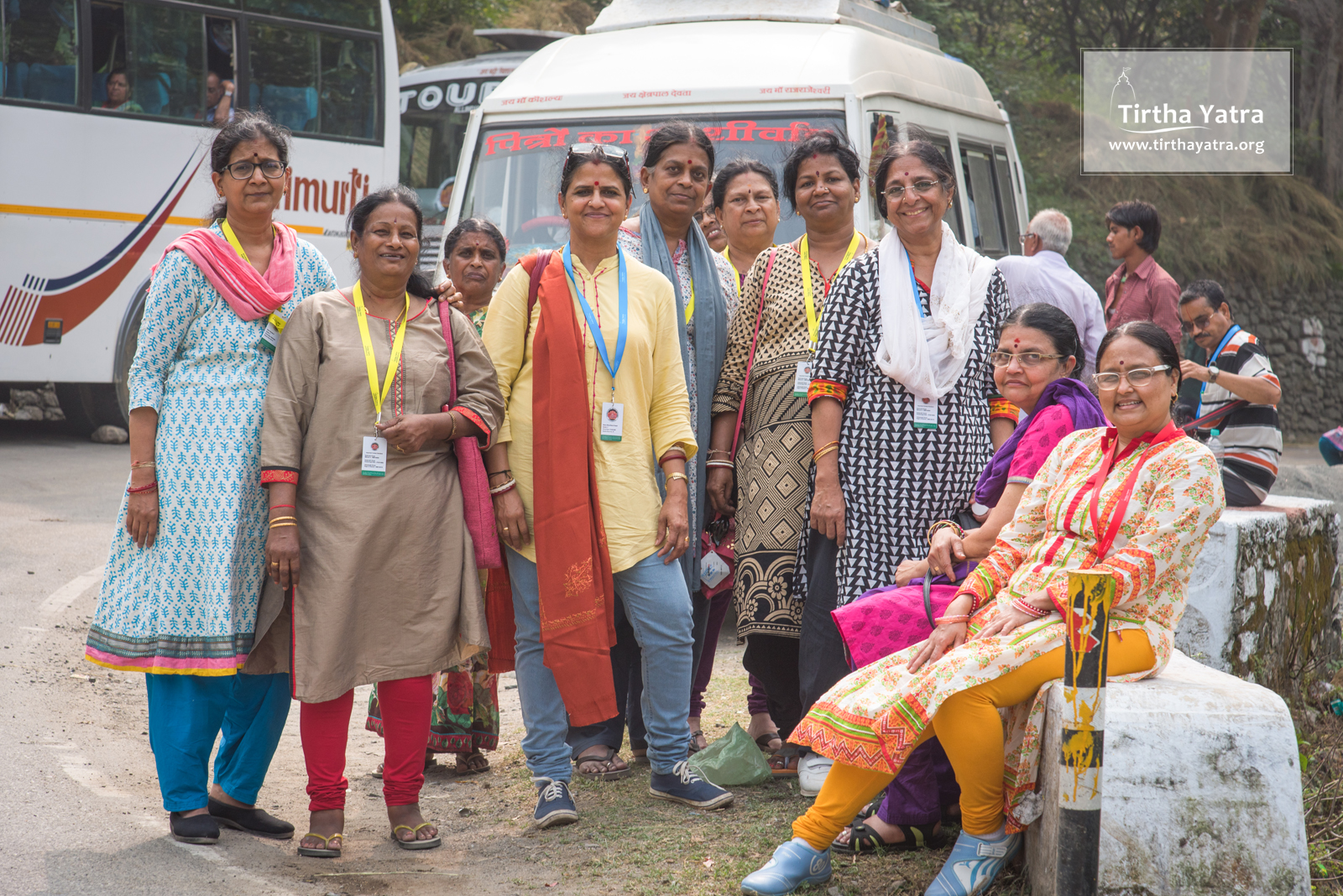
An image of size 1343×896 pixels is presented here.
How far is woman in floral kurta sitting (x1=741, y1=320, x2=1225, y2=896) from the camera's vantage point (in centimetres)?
288

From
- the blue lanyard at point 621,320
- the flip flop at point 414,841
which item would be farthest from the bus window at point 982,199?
the flip flop at point 414,841

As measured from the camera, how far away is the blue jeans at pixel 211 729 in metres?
3.32

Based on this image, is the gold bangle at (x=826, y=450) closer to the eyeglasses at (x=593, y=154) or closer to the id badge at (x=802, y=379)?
the id badge at (x=802, y=379)

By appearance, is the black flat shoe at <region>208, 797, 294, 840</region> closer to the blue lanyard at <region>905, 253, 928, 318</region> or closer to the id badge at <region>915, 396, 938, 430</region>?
the id badge at <region>915, 396, 938, 430</region>

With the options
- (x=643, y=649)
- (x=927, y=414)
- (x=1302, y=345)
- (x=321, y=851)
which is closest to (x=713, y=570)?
(x=643, y=649)

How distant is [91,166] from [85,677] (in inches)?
244

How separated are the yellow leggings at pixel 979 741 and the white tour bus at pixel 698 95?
11.9 feet

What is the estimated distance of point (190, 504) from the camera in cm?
330

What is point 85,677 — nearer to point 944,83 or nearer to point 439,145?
point 944,83

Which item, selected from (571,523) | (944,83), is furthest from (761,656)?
(944,83)

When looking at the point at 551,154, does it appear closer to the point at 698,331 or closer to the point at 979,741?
the point at 698,331

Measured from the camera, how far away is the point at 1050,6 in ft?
65.6

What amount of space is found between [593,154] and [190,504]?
149 centimetres

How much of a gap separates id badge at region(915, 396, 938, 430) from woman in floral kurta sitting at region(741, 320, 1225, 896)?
1.92 ft
